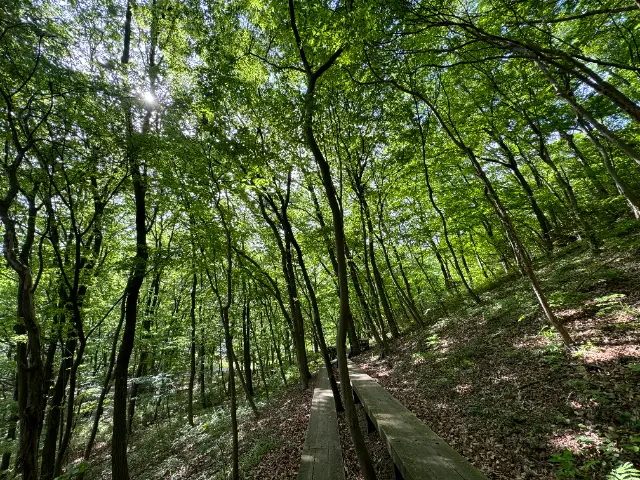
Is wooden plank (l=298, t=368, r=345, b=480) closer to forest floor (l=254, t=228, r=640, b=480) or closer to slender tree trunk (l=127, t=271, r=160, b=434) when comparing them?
forest floor (l=254, t=228, r=640, b=480)

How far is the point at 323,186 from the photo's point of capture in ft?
29.6

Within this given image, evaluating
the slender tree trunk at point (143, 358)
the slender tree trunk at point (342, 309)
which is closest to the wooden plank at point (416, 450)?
the slender tree trunk at point (342, 309)

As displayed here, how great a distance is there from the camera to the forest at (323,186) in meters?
4.10

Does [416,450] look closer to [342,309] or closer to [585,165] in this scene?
[342,309]

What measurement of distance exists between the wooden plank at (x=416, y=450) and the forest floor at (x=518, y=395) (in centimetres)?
55

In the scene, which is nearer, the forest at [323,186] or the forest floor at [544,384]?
the forest floor at [544,384]

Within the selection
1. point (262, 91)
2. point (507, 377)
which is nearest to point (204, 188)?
point (262, 91)

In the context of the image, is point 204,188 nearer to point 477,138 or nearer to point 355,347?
point 477,138

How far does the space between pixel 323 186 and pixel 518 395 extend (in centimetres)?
707

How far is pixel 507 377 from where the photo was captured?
17.8 ft

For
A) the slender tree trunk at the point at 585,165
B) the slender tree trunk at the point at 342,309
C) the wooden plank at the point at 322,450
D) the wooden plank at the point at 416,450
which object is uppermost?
the slender tree trunk at the point at 585,165

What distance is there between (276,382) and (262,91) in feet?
61.2

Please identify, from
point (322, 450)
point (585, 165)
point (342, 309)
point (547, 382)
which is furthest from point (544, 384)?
point (585, 165)

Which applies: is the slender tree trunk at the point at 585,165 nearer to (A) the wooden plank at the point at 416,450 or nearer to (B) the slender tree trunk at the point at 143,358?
(A) the wooden plank at the point at 416,450
